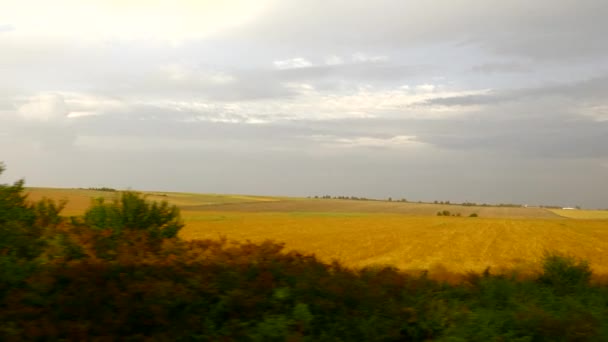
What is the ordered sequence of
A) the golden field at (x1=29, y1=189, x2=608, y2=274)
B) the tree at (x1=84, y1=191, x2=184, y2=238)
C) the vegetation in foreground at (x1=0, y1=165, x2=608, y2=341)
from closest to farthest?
the vegetation in foreground at (x1=0, y1=165, x2=608, y2=341), the tree at (x1=84, y1=191, x2=184, y2=238), the golden field at (x1=29, y1=189, x2=608, y2=274)

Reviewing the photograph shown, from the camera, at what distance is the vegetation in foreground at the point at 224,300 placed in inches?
295

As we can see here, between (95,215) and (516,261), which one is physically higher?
(95,215)

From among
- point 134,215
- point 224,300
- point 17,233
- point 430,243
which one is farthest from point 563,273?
point 430,243

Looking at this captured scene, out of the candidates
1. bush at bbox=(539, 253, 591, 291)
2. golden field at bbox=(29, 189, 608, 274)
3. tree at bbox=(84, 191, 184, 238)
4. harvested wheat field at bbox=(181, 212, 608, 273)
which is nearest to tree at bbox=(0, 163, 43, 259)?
tree at bbox=(84, 191, 184, 238)

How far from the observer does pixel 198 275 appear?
29.2ft

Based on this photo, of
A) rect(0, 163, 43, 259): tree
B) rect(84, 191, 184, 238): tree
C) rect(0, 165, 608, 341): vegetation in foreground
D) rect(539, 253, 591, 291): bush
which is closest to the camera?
rect(0, 165, 608, 341): vegetation in foreground

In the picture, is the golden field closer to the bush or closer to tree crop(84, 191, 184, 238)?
tree crop(84, 191, 184, 238)

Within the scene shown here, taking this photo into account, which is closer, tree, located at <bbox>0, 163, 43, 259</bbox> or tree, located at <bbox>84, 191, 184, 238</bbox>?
tree, located at <bbox>0, 163, 43, 259</bbox>

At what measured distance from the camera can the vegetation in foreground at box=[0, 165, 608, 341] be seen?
748cm

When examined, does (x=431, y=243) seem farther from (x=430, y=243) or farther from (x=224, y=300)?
(x=224, y=300)

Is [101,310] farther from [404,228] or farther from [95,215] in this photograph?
[404,228]

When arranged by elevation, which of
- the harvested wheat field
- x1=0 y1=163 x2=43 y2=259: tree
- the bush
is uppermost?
x1=0 y1=163 x2=43 y2=259: tree

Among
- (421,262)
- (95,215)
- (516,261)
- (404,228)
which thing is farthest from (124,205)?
(404,228)

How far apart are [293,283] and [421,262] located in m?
24.7
